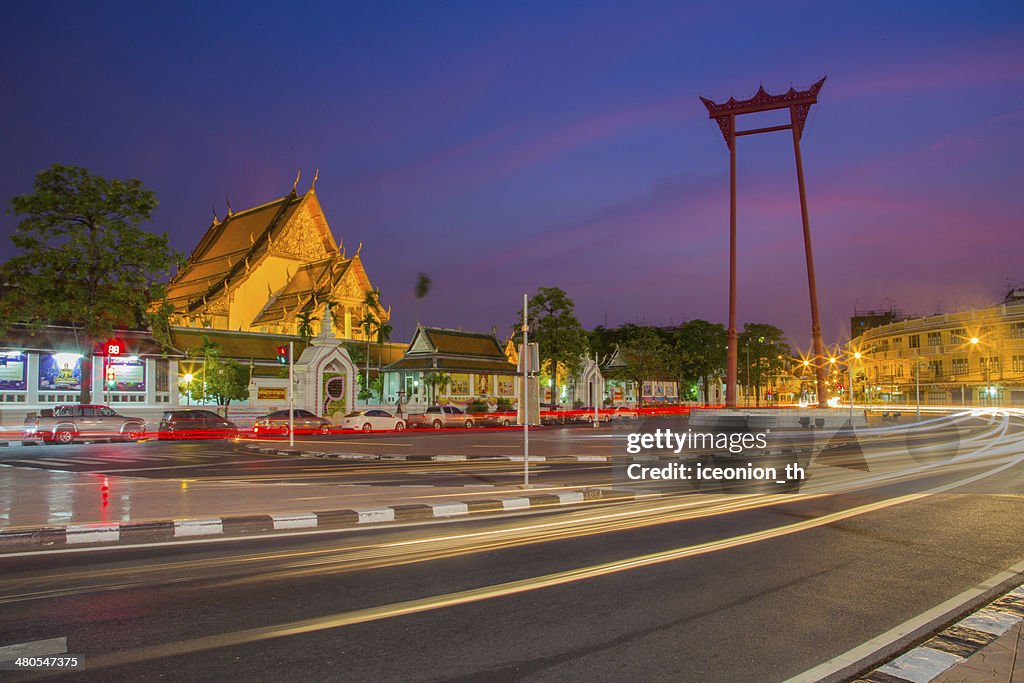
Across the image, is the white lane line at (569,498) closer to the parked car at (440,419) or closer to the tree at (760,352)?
the parked car at (440,419)

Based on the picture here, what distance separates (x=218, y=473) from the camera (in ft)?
51.8

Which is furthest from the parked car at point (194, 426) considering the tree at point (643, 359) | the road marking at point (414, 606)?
the tree at point (643, 359)

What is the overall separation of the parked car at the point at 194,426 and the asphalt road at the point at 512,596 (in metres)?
28.5

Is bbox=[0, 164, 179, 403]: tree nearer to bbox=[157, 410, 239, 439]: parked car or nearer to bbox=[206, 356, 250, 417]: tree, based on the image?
bbox=[157, 410, 239, 439]: parked car

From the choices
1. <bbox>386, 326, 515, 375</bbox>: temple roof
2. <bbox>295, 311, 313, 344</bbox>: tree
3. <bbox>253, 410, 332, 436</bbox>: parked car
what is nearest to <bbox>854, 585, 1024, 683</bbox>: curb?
<bbox>253, 410, 332, 436</bbox>: parked car

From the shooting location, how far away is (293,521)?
9062 millimetres

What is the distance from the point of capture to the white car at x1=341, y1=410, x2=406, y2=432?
4031 centimetres

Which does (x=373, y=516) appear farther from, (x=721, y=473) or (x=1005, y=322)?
(x=1005, y=322)

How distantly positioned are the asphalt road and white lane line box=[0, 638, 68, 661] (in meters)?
0.14

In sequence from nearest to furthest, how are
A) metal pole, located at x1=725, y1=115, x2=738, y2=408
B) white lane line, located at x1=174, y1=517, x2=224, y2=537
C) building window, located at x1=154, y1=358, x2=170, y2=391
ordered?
white lane line, located at x1=174, y1=517, x2=224, y2=537 < building window, located at x1=154, y1=358, x2=170, y2=391 < metal pole, located at x1=725, y1=115, x2=738, y2=408

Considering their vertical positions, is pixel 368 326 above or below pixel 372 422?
above

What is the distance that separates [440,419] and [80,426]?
20.6 metres

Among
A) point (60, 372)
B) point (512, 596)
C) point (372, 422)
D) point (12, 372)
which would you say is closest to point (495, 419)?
point (372, 422)

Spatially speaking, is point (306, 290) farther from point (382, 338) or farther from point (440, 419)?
point (440, 419)
